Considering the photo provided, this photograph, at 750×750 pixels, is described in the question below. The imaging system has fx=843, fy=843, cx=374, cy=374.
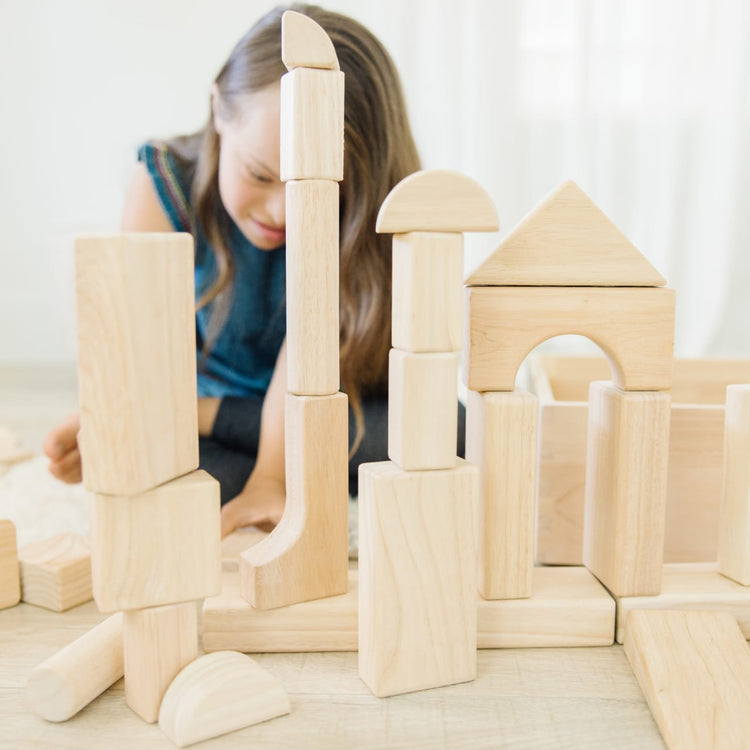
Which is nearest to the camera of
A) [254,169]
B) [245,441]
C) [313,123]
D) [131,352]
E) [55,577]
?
[131,352]

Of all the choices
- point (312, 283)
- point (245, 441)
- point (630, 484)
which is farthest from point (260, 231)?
point (630, 484)

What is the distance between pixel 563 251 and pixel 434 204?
0.39ft

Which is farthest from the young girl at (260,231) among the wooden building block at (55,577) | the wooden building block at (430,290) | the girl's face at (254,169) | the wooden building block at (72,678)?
the wooden building block at (430,290)

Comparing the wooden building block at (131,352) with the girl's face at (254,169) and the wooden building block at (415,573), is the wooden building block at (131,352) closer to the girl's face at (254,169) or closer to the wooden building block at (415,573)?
the wooden building block at (415,573)

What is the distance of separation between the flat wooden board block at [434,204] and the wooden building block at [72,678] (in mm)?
326

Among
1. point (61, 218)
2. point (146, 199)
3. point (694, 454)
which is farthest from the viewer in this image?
point (61, 218)

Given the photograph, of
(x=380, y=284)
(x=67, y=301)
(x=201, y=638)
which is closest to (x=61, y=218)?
(x=67, y=301)

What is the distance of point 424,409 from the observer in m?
Result: 0.53

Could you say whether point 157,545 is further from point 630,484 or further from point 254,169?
point 254,169

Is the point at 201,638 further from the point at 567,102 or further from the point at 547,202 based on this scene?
the point at 567,102

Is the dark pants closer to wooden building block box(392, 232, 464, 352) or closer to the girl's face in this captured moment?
the girl's face

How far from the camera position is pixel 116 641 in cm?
56

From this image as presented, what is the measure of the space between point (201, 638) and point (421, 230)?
0.35 m

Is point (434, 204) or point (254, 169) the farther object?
point (254, 169)
